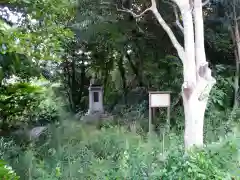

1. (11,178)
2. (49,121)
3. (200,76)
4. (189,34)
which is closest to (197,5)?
(189,34)

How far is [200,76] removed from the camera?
3.86 meters

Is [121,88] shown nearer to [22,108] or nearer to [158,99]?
[22,108]

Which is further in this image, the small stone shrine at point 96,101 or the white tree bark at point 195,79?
the small stone shrine at point 96,101

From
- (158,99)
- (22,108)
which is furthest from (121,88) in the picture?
(158,99)

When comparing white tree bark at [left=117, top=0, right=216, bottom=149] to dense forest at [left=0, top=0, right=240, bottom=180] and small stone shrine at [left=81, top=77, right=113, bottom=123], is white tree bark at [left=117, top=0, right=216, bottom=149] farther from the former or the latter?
small stone shrine at [left=81, top=77, right=113, bottom=123]

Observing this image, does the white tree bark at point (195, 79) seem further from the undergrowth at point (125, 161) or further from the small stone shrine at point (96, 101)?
the small stone shrine at point (96, 101)

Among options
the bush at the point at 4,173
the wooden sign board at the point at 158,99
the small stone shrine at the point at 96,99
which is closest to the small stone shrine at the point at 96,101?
the small stone shrine at the point at 96,99

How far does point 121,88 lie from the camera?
880 centimetres

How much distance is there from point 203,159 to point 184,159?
161 millimetres

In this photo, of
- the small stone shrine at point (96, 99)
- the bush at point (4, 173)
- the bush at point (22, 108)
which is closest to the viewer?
the bush at point (4, 173)

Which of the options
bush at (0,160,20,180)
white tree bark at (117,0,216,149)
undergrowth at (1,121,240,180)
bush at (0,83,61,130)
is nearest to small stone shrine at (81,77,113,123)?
bush at (0,83,61,130)

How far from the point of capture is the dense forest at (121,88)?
2.52 metres

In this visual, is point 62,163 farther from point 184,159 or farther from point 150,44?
point 150,44

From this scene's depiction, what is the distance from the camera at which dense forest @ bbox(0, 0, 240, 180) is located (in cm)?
252
